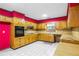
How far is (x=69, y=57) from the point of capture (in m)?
0.81

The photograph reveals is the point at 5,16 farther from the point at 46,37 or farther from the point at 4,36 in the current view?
the point at 46,37

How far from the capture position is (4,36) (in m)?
4.39

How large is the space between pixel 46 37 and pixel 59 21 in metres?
1.73

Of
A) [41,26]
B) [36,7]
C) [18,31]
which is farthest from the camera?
[41,26]

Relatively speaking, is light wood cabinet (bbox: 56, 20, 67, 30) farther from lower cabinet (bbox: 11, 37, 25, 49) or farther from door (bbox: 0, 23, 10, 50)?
door (bbox: 0, 23, 10, 50)

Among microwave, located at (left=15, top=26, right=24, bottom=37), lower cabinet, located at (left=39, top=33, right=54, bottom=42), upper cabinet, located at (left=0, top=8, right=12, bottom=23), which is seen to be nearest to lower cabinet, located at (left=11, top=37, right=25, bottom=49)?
microwave, located at (left=15, top=26, right=24, bottom=37)

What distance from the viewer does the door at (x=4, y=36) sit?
4.23 meters

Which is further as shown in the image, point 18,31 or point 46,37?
point 46,37

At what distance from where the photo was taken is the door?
4.23 metres

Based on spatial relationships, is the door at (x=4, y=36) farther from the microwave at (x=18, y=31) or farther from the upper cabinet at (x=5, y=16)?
the microwave at (x=18, y=31)

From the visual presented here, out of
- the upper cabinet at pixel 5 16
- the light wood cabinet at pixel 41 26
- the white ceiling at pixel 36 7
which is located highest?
the white ceiling at pixel 36 7

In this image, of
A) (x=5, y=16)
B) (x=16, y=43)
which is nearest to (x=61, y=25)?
(x=16, y=43)

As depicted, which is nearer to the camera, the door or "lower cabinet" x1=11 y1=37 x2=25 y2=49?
the door

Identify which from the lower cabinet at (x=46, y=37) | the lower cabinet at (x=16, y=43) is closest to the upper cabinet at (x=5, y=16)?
the lower cabinet at (x=16, y=43)
